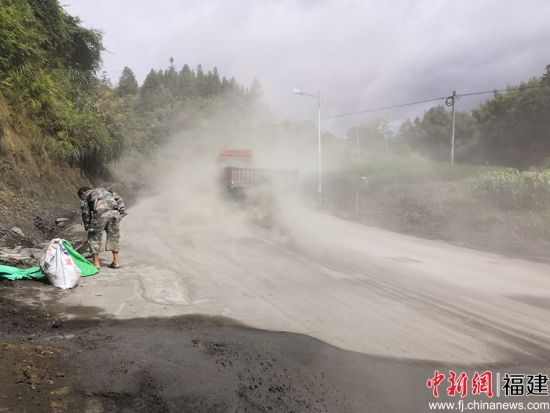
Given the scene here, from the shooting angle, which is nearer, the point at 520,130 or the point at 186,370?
the point at 186,370

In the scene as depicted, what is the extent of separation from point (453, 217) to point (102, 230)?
40.8 ft

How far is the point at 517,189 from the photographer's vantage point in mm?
14844

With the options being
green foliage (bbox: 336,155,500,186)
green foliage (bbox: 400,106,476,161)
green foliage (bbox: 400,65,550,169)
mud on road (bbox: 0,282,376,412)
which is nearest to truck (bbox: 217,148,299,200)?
green foliage (bbox: 336,155,500,186)

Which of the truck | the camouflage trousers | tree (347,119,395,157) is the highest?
tree (347,119,395,157)

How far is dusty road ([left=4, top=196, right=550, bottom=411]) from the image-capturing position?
14.2 ft

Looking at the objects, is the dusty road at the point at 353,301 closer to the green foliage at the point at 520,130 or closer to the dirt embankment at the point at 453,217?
the dirt embankment at the point at 453,217

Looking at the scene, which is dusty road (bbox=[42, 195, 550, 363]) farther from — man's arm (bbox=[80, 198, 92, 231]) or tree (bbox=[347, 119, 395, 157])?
tree (bbox=[347, 119, 395, 157])

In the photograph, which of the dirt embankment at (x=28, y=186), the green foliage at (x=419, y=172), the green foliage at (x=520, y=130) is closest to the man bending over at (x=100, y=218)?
the dirt embankment at (x=28, y=186)

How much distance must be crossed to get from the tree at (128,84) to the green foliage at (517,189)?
284 ft

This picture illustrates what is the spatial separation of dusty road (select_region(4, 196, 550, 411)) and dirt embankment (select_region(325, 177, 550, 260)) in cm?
240

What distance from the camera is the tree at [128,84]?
303ft

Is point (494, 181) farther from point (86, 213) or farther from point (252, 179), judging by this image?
A: point (86, 213)

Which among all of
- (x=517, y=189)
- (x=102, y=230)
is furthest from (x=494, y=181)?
(x=102, y=230)

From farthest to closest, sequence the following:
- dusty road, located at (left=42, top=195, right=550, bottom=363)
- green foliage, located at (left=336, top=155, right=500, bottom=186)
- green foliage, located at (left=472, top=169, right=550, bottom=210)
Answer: green foliage, located at (left=336, top=155, right=500, bottom=186)
green foliage, located at (left=472, top=169, right=550, bottom=210)
dusty road, located at (left=42, top=195, right=550, bottom=363)
